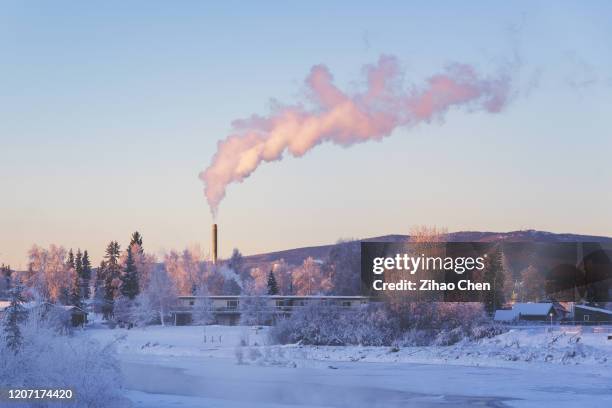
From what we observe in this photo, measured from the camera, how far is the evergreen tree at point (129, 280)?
11386cm

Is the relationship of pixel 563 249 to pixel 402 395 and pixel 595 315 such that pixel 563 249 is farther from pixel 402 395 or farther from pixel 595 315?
pixel 402 395

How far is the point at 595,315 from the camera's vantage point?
90.2 meters

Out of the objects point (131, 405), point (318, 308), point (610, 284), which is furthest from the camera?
point (610, 284)

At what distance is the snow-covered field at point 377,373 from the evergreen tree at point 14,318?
13.0 feet

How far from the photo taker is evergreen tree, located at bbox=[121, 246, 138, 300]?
113856 millimetres

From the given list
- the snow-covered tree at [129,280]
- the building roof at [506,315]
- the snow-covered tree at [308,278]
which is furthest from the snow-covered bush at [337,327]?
the snow-covered tree at [308,278]

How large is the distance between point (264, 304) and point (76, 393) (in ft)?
260

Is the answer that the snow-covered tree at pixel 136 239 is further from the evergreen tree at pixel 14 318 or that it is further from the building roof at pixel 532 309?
the evergreen tree at pixel 14 318

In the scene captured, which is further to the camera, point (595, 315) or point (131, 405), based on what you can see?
point (595, 315)

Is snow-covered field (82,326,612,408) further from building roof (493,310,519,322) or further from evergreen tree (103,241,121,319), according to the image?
evergreen tree (103,241,121,319)

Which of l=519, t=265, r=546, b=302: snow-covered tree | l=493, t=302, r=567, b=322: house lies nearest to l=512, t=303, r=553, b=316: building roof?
l=493, t=302, r=567, b=322: house

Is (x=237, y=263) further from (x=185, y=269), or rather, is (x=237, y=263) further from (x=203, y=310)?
(x=203, y=310)

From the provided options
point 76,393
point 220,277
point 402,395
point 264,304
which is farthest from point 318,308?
point 220,277

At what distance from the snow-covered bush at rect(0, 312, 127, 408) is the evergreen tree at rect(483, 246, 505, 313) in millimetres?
59330
